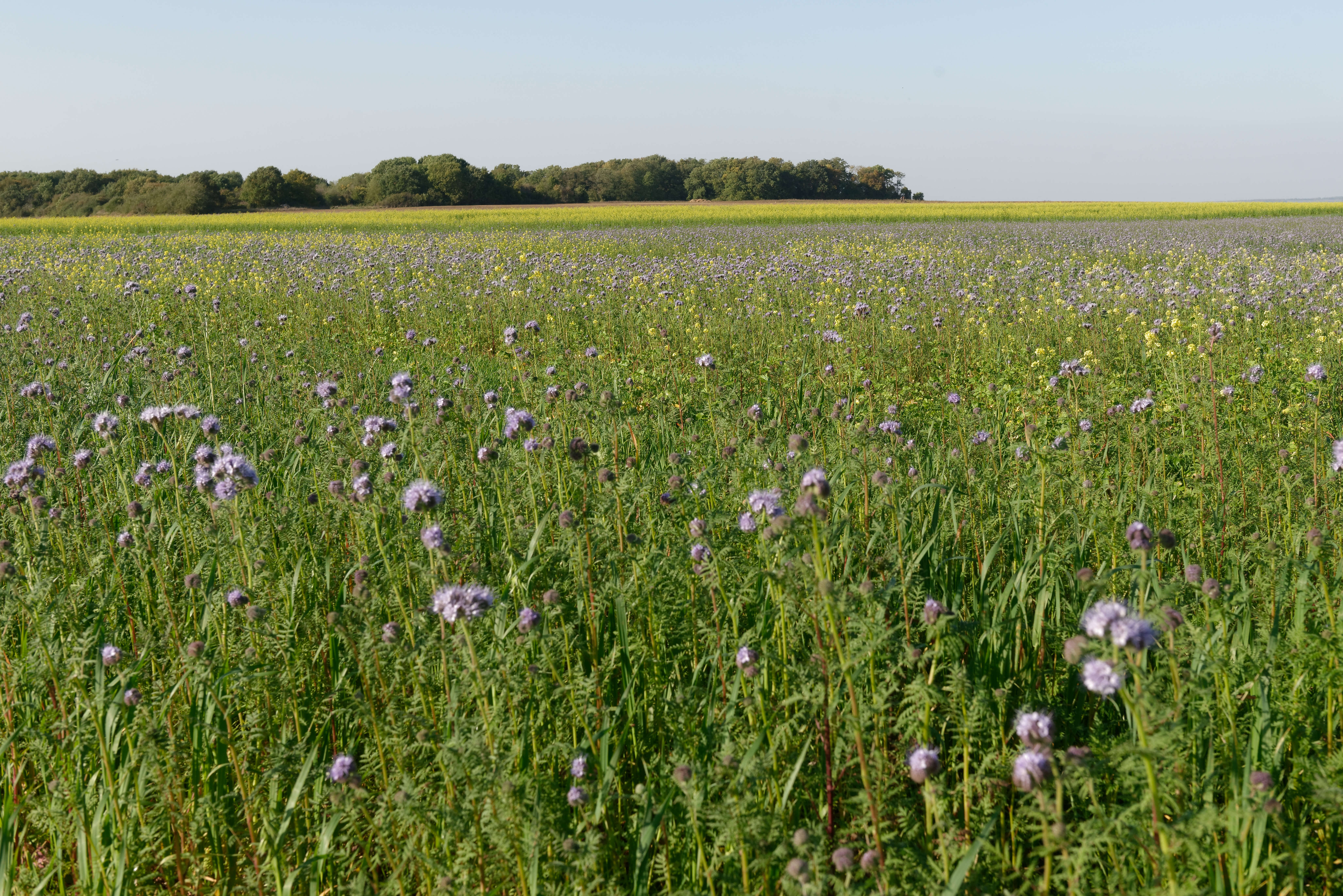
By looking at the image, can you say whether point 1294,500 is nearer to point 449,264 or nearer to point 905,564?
point 905,564

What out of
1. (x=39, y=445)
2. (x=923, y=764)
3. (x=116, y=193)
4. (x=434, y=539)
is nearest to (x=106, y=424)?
(x=39, y=445)

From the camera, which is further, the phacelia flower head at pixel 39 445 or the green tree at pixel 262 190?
the green tree at pixel 262 190

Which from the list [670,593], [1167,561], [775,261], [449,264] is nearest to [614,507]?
[670,593]

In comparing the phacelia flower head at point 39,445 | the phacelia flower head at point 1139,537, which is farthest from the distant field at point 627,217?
the phacelia flower head at point 1139,537

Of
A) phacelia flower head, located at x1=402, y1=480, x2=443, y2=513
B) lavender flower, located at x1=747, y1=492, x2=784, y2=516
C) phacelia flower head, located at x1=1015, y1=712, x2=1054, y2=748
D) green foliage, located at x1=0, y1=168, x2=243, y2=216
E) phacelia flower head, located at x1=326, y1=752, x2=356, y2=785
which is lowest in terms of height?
phacelia flower head, located at x1=326, y1=752, x2=356, y2=785

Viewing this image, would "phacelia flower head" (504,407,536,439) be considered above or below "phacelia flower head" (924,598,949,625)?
above

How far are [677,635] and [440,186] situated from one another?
6103 cm

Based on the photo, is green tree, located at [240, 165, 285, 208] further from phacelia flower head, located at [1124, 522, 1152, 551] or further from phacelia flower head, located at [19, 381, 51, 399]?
phacelia flower head, located at [1124, 522, 1152, 551]

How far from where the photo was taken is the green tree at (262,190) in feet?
175

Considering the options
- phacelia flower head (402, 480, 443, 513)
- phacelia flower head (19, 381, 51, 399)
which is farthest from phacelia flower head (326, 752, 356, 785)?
phacelia flower head (19, 381, 51, 399)

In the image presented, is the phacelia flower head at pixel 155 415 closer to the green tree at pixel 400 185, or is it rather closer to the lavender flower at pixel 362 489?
the lavender flower at pixel 362 489

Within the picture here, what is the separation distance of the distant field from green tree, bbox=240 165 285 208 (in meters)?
7.85

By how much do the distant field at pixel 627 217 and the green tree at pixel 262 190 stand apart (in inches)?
309

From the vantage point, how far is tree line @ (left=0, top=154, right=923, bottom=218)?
51.4 m
